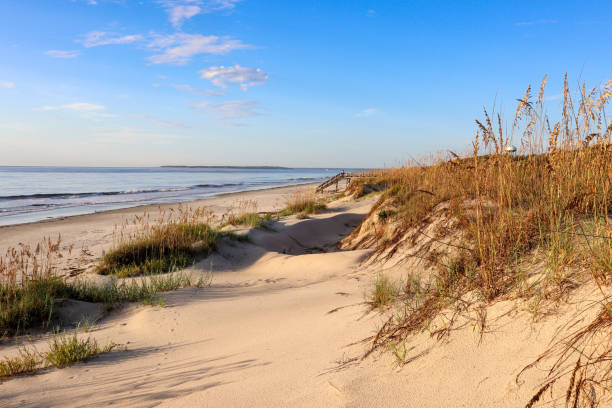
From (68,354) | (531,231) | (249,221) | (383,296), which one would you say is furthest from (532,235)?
(249,221)

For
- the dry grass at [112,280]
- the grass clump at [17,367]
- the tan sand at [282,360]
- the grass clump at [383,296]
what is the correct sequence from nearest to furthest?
the tan sand at [282,360], the grass clump at [17,367], the grass clump at [383,296], the dry grass at [112,280]

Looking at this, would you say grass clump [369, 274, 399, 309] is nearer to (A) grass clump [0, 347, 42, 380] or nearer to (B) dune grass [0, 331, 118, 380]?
(B) dune grass [0, 331, 118, 380]

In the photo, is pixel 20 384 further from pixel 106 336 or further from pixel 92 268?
pixel 92 268

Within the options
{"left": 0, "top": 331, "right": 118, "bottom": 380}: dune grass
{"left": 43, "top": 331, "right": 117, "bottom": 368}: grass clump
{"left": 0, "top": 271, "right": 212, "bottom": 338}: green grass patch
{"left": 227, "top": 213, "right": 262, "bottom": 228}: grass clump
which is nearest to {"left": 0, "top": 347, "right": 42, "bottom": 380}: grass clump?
{"left": 0, "top": 331, "right": 118, "bottom": 380}: dune grass

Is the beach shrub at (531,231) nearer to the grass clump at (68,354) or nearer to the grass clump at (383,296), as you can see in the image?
the grass clump at (383,296)

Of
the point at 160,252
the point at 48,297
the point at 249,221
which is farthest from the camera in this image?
the point at 249,221

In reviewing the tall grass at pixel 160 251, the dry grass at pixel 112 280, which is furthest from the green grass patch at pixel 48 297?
the tall grass at pixel 160 251

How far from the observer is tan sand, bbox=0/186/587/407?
194cm

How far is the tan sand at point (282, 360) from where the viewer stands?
1938 mm

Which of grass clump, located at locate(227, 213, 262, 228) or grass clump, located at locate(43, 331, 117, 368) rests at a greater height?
grass clump, located at locate(227, 213, 262, 228)

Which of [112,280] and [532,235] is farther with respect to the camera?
[112,280]

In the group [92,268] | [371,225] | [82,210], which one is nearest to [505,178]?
[371,225]

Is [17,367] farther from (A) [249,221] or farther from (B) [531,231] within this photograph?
(A) [249,221]

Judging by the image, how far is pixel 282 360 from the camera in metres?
2.71
